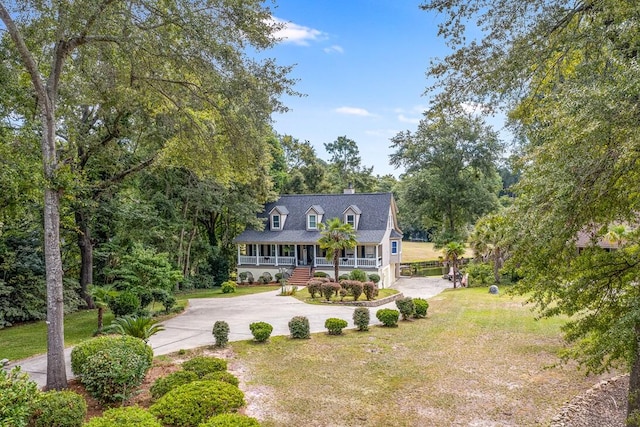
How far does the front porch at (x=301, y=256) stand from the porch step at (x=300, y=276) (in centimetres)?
92

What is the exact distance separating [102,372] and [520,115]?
8.71 metres

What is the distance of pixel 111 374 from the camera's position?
23.7 ft

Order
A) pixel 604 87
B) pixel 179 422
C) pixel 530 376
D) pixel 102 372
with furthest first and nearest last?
pixel 530 376
pixel 102 372
pixel 179 422
pixel 604 87

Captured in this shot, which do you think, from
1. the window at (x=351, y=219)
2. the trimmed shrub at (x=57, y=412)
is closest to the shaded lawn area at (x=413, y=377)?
the trimmed shrub at (x=57, y=412)

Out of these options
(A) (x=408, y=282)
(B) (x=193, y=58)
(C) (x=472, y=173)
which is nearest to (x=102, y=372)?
(B) (x=193, y=58)

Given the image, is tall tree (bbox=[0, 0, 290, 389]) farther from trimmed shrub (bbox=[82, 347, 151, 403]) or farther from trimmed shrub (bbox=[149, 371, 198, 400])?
trimmed shrub (bbox=[149, 371, 198, 400])

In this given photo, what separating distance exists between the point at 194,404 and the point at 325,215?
85.6 ft

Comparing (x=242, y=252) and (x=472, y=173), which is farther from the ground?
(x=472, y=173)

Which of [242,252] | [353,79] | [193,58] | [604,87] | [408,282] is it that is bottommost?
[408,282]

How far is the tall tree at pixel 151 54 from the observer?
7853 mm

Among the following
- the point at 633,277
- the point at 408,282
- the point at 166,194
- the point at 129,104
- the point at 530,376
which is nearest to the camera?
the point at 633,277

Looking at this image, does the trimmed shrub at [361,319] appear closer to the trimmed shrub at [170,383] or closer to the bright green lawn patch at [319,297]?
the bright green lawn patch at [319,297]

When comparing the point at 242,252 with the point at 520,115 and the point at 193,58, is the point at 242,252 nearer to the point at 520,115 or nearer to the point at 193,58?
the point at 193,58

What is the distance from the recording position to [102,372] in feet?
23.9
